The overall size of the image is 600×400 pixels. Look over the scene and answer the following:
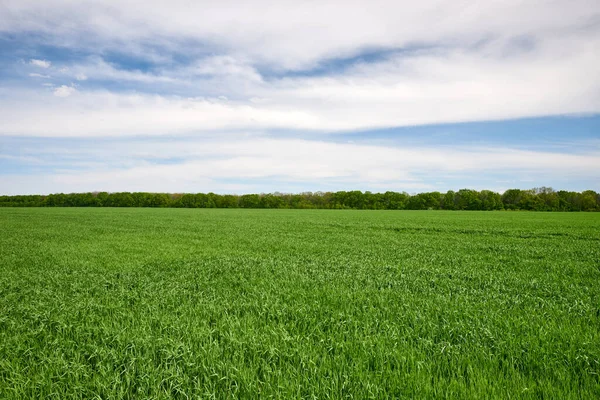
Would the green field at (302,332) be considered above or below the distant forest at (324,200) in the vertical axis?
below

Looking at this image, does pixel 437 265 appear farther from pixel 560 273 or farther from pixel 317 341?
pixel 317 341

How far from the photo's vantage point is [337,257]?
14820 millimetres

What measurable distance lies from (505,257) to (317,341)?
12611mm

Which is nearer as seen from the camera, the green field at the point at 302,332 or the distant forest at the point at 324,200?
the green field at the point at 302,332

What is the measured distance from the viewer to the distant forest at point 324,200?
11693 cm

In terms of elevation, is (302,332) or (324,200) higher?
(324,200)

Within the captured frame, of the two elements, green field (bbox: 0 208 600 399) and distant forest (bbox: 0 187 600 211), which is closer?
green field (bbox: 0 208 600 399)

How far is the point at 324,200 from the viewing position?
13025 cm

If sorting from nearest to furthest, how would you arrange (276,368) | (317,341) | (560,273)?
1. (276,368)
2. (317,341)
3. (560,273)

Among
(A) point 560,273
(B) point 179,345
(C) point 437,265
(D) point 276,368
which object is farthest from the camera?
(C) point 437,265

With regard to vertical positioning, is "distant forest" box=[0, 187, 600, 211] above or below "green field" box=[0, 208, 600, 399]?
above

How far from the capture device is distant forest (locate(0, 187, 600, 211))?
384 ft

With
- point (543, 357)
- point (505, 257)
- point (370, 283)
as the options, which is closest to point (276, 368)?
point (543, 357)

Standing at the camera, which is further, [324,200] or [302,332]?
[324,200]
